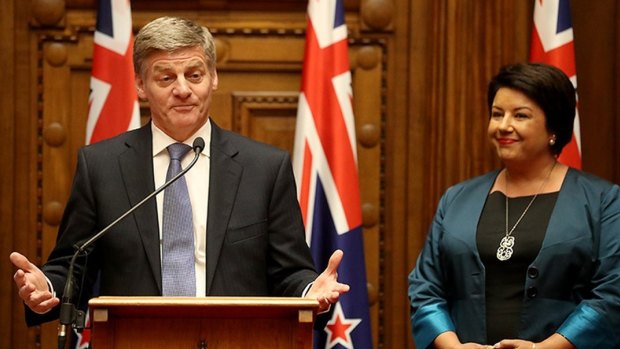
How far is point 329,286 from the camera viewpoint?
8.79 feet

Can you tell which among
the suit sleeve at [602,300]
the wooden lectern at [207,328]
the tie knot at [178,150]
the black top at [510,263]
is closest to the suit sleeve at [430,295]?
the black top at [510,263]

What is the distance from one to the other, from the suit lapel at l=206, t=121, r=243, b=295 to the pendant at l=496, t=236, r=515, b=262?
93 centimetres

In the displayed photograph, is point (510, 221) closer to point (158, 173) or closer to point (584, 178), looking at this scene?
point (584, 178)

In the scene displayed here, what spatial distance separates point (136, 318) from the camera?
2475 mm

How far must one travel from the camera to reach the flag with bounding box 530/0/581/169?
4359mm

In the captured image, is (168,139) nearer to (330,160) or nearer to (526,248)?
(526,248)

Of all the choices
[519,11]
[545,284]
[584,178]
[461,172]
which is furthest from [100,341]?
[519,11]

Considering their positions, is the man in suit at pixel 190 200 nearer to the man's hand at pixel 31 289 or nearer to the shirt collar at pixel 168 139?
the shirt collar at pixel 168 139

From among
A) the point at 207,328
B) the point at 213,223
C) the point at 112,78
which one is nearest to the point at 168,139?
the point at 213,223

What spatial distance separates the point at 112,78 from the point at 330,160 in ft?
2.97

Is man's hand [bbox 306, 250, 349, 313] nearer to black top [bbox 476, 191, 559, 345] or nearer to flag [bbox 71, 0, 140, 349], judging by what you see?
black top [bbox 476, 191, 559, 345]

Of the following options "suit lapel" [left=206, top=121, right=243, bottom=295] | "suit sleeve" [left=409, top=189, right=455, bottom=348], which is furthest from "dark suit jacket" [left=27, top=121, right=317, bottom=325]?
"suit sleeve" [left=409, top=189, right=455, bottom=348]

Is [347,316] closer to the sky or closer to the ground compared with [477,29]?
closer to the ground

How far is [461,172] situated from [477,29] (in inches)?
23.8
